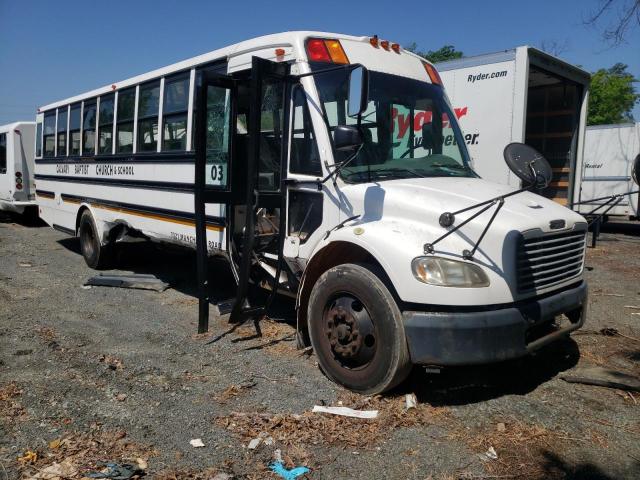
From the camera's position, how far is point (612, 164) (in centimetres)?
1492

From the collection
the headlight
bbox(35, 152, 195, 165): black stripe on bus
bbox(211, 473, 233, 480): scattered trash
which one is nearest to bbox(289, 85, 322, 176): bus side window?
the headlight

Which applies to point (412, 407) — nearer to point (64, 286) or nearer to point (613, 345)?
point (613, 345)

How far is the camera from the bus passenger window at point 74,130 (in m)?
8.91

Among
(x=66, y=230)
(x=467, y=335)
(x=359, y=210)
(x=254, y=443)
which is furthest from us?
(x=66, y=230)

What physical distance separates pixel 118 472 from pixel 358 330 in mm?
1781

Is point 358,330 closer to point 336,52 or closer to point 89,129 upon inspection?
point 336,52

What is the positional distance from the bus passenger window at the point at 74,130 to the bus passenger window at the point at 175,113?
3111 mm

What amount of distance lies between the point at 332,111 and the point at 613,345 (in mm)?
3445

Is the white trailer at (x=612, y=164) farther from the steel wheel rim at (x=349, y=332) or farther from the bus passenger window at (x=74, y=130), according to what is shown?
the steel wheel rim at (x=349, y=332)

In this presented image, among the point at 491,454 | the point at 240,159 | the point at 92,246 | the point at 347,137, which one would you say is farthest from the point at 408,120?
the point at 92,246

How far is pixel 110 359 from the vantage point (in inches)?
189

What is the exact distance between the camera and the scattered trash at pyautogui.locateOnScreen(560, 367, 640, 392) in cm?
421

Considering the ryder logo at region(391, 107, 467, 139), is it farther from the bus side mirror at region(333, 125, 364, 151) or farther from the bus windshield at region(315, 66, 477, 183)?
the bus side mirror at region(333, 125, 364, 151)

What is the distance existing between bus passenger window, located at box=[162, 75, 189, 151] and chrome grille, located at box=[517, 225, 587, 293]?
388 centimetres
